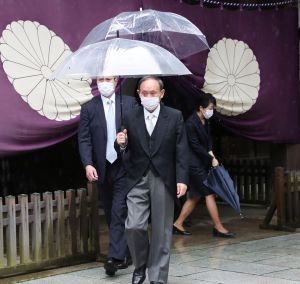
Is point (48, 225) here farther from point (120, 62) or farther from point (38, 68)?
point (120, 62)

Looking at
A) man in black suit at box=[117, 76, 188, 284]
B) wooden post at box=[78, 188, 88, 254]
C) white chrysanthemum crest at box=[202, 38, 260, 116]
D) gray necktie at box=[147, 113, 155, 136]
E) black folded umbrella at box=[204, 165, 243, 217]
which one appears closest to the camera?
man in black suit at box=[117, 76, 188, 284]

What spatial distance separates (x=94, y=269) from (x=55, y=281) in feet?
1.94

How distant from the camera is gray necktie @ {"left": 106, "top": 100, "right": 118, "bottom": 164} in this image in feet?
21.9

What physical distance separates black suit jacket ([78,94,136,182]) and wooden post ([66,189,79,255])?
0.54 metres

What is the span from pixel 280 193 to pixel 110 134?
3336mm

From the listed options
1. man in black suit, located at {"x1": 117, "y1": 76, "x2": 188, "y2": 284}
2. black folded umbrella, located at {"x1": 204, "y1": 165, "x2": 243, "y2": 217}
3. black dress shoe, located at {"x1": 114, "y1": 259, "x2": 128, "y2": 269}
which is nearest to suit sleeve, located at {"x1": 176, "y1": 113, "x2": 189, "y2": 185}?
man in black suit, located at {"x1": 117, "y1": 76, "x2": 188, "y2": 284}

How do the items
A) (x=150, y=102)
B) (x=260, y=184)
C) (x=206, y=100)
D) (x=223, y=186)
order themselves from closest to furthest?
(x=150, y=102), (x=223, y=186), (x=206, y=100), (x=260, y=184)

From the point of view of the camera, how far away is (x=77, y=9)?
7859 millimetres

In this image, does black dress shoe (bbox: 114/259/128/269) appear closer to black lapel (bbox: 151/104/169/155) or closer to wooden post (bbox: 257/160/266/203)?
black lapel (bbox: 151/104/169/155)

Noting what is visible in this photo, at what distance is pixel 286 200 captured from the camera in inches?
362

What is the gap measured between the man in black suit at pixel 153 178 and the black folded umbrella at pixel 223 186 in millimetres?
2360

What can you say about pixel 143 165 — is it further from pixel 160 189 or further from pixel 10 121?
pixel 10 121

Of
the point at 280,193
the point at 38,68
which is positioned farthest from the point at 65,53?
the point at 280,193

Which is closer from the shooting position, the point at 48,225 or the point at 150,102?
the point at 150,102
